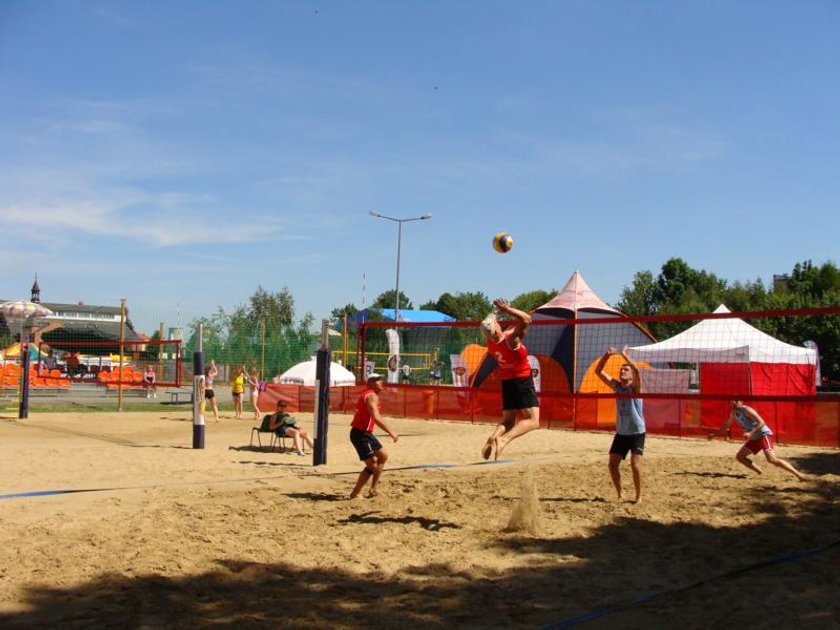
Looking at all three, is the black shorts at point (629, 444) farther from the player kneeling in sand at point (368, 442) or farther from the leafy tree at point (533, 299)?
the leafy tree at point (533, 299)

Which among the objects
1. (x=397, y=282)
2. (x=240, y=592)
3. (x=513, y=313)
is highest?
(x=397, y=282)

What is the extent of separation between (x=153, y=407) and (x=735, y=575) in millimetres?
20894

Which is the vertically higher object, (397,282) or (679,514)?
(397,282)

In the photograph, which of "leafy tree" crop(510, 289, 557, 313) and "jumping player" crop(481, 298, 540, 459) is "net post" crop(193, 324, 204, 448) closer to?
"jumping player" crop(481, 298, 540, 459)

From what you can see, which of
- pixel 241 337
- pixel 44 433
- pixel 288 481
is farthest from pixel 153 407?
pixel 288 481

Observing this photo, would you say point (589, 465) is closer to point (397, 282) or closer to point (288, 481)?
point (288, 481)

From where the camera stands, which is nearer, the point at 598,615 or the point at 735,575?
the point at 598,615

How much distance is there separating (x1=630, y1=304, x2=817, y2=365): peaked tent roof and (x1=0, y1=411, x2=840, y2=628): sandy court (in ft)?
28.6

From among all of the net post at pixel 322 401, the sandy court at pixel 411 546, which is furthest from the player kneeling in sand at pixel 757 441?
the net post at pixel 322 401

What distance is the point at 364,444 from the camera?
876 centimetres

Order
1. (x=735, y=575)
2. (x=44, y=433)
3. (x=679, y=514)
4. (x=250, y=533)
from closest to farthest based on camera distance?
(x=735, y=575)
(x=250, y=533)
(x=679, y=514)
(x=44, y=433)

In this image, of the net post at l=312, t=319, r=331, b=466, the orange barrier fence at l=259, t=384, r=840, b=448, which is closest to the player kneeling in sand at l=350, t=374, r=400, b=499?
the net post at l=312, t=319, r=331, b=466

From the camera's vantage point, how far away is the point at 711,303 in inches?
2505

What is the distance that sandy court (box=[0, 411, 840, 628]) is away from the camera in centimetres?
509
